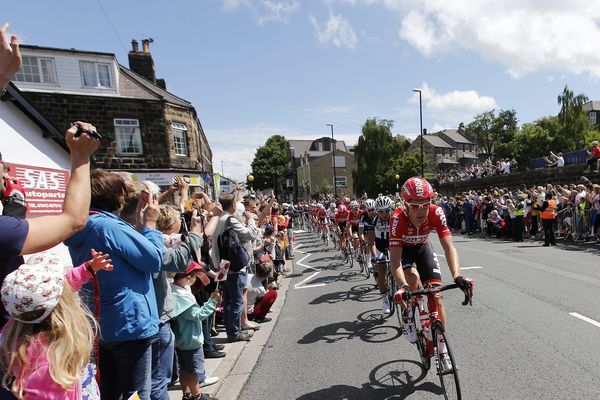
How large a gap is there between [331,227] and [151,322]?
564 inches

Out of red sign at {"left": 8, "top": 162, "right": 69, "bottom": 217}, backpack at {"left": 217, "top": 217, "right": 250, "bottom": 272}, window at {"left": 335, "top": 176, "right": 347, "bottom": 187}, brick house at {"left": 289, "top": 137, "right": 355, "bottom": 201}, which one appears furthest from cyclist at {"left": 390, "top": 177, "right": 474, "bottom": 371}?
window at {"left": 335, "top": 176, "right": 347, "bottom": 187}

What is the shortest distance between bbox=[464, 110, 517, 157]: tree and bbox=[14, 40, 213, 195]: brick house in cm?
7519

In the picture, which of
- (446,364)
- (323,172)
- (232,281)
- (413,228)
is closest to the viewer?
(446,364)

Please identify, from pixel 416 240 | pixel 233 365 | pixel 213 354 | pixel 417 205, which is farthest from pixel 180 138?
pixel 417 205

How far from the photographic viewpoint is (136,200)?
2.87m

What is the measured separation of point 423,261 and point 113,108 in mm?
22594

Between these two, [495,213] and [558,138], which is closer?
[495,213]

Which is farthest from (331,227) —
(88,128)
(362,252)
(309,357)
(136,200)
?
(88,128)

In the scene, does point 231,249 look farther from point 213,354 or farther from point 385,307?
point 385,307

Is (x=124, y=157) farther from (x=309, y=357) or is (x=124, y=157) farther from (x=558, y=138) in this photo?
(x=558, y=138)

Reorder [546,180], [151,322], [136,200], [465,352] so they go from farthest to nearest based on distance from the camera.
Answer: [546,180], [465,352], [136,200], [151,322]

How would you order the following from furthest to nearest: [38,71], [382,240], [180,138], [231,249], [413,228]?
[180,138] < [38,71] < [382,240] < [231,249] < [413,228]

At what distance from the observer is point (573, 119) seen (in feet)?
173

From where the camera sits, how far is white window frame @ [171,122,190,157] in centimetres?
2430
